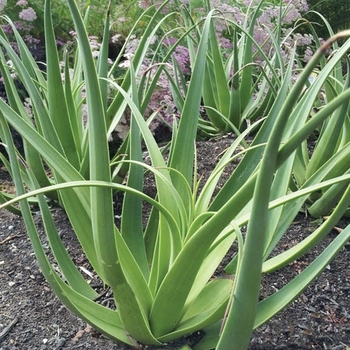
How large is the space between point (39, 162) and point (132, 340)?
723 millimetres

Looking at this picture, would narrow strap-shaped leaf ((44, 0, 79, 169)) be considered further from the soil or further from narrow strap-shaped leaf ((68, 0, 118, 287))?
narrow strap-shaped leaf ((68, 0, 118, 287))

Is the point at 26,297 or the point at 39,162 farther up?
the point at 39,162

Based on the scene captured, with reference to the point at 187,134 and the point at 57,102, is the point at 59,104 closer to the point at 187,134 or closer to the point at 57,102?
the point at 57,102

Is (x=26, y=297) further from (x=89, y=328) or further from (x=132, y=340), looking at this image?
(x=132, y=340)

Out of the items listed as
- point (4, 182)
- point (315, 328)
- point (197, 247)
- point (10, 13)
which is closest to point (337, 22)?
point (10, 13)

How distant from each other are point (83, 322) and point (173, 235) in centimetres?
36

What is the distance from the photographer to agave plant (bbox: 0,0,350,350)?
624mm

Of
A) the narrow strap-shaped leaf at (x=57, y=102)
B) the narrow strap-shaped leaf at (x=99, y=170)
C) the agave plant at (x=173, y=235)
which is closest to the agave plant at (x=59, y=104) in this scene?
Result: the narrow strap-shaped leaf at (x=57, y=102)

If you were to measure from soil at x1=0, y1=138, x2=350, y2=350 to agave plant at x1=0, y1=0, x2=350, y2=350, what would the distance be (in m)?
0.10

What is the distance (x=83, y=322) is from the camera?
1063 mm

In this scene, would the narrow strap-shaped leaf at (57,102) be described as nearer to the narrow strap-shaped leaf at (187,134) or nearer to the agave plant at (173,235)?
the agave plant at (173,235)

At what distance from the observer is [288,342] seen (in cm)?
101

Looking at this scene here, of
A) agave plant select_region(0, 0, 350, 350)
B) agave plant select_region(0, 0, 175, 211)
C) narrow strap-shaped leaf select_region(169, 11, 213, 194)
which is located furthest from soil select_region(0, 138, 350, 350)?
narrow strap-shaped leaf select_region(169, 11, 213, 194)

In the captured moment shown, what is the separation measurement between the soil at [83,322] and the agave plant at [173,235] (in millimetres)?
105
